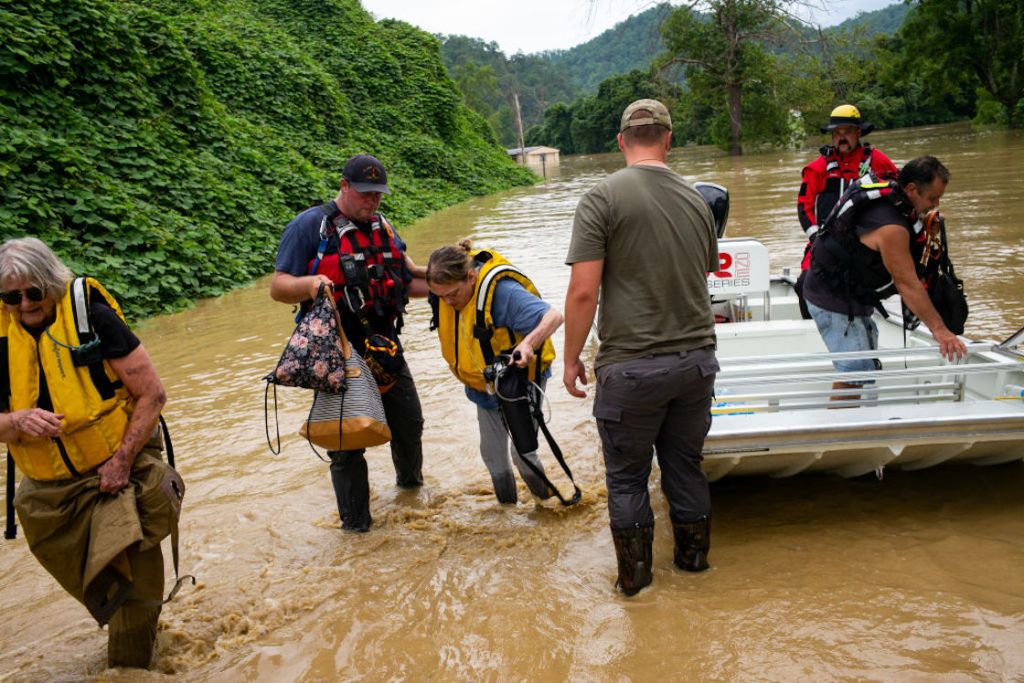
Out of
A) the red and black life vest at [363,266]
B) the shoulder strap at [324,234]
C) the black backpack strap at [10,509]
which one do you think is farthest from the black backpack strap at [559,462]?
the black backpack strap at [10,509]

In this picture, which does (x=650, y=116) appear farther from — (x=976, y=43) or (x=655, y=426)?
(x=976, y=43)

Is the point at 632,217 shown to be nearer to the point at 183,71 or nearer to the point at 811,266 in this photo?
the point at 811,266

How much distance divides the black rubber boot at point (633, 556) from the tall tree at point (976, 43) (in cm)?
4138

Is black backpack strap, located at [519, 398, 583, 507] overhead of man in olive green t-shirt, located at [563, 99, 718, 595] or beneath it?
Answer: beneath

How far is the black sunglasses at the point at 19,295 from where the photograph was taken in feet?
9.48

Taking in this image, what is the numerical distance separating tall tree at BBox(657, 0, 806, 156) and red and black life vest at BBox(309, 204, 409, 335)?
3961 centimetres

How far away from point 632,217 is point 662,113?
1.62 ft

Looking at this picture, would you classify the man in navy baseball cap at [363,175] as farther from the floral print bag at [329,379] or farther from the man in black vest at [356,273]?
the floral print bag at [329,379]

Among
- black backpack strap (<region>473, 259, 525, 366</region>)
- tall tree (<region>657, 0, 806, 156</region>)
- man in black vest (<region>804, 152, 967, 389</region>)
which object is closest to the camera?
man in black vest (<region>804, 152, 967, 389</region>)

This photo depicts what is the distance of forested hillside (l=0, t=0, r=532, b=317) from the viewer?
1090 centimetres

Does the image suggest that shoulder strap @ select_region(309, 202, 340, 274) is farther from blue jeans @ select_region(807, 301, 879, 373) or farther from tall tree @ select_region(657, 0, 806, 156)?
tall tree @ select_region(657, 0, 806, 156)

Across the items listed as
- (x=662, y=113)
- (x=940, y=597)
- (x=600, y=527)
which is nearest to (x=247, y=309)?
(x=600, y=527)

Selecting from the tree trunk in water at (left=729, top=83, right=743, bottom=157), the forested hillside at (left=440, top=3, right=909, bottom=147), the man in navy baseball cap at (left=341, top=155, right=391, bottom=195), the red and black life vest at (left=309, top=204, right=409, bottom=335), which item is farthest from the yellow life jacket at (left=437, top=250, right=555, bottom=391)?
the forested hillside at (left=440, top=3, right=909, bottom=147)

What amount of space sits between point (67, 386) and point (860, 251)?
12.1 ft
